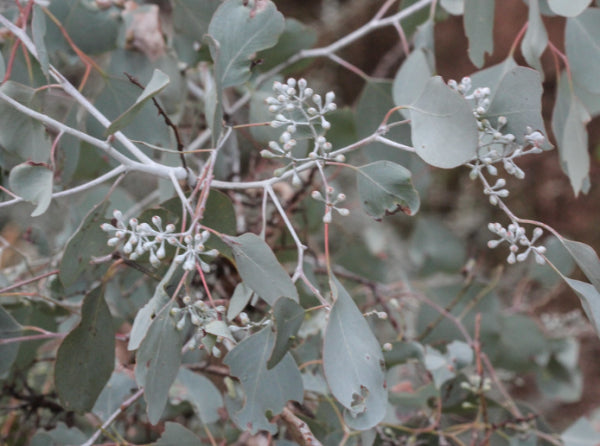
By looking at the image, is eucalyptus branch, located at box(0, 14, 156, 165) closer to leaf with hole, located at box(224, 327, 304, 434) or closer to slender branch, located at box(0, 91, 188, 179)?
slender branch, located at box(0, 91, 188, 179)

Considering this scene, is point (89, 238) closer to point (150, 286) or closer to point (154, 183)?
point (150, 286)

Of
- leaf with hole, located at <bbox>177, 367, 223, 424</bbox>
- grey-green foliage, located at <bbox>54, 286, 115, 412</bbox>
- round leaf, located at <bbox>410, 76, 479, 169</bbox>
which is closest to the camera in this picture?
round leaf, located at <bbox>410, 76, 479, 169</bbox>

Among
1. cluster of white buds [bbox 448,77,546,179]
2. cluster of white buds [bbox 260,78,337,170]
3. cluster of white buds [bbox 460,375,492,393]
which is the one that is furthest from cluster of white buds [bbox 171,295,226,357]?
cluster of white buds [bbox 460,375,492,393]

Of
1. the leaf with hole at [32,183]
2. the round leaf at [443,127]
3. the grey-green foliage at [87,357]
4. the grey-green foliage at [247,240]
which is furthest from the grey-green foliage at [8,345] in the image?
the round leaf at [443,127]

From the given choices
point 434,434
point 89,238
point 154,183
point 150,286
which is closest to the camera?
point 89,238

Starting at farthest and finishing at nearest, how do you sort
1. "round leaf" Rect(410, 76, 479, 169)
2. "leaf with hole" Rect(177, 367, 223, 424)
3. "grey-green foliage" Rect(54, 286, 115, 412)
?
"leaf with hole" Rect(177, 367, 223, 424) → "grey-green foliage" Rect(54, 286, 115, 412) → "round leaf" Rect(410, 76, 479, 169)

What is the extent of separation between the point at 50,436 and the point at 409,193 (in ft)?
1.47

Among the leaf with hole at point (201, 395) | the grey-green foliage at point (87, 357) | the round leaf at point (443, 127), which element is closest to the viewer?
the round leaf at point (443, 127)

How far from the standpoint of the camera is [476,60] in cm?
60

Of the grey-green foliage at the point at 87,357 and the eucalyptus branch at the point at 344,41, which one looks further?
the eucalyptus branch at the point at 344,41

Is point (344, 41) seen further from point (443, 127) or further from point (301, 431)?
point (301, 431)

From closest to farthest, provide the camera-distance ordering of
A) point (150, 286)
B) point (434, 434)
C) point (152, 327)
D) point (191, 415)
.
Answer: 1. point (152, 327)
2. point (434, 434)
3. point (150, 286)
4. point (191, 415)

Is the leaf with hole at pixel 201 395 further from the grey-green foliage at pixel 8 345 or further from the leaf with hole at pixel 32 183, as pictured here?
the leaf with hole at pixel 32 183

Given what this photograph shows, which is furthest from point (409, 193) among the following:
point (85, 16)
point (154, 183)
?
point (154, 183)
